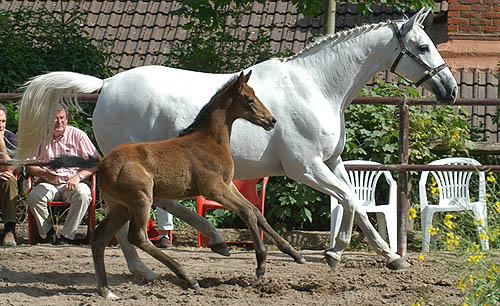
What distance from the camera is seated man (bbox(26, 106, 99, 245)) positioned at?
23.4 feet

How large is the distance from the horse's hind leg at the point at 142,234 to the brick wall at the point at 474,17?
7.18 m

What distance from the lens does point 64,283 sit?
541 cm

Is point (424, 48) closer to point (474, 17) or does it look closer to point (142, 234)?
point (142, 234)

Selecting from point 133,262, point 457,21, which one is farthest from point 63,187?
point 457,21

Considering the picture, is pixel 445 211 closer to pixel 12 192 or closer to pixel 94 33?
pixel 12 192

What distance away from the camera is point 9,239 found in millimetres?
7188

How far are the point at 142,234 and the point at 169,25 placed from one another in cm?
776

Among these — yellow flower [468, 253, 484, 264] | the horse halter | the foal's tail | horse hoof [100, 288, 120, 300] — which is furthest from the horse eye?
horse hoof [100, 288, 120, 300]

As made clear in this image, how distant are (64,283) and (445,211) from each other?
3622 millimetres

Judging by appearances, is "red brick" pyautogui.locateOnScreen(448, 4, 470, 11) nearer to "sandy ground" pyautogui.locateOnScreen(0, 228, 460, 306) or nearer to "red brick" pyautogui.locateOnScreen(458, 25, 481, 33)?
"red brick" pyautogui.locateOnScreen(458, 25, 481, 33)

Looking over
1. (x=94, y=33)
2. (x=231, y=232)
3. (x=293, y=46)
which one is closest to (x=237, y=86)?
(x=231, y=232)

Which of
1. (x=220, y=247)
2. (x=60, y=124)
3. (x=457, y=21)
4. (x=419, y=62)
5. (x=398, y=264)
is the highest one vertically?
(x=457, y=21)

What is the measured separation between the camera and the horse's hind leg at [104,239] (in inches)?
196

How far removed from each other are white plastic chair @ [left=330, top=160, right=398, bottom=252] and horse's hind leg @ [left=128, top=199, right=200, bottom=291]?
2505 mm
